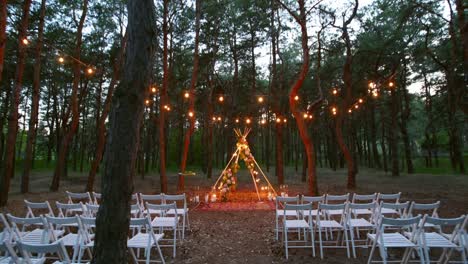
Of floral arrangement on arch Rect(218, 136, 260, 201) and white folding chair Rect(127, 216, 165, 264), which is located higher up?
floral arrangement on arch Rect(218, 136, 260, 201)

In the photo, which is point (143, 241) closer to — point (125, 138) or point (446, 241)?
point (125, 138)

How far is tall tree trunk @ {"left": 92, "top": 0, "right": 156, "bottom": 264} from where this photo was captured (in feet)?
10.6

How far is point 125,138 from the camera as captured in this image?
343cm

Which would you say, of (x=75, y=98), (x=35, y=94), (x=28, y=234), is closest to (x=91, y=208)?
(x=28, y=234)

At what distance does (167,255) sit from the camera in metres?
5.70

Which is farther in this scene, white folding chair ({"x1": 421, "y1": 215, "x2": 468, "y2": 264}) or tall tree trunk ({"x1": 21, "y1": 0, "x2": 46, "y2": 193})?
tall tree trunk ({"x1": 21, "y1": 0, "x2": 46, "y2": 193})

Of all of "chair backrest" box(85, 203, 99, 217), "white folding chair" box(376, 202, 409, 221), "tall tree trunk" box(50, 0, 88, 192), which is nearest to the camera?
"white folding chair" box(376, 202, 409, 221)

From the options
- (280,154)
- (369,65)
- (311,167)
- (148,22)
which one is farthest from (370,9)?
(148,22)

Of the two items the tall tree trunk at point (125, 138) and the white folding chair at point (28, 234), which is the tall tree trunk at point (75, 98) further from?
the tall tree trunk at point (125, 138)

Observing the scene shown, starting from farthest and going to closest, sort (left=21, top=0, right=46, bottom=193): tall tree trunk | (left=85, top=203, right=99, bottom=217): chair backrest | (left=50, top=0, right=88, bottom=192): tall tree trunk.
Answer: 1. (left=50, top=0, right=88, bottom=192): tall tree trunk
2. (left=21, top=0, right=46, bottom=193): tall tree trunk
3. (left=85, top=203, right=99, bottom=217): chair backrest

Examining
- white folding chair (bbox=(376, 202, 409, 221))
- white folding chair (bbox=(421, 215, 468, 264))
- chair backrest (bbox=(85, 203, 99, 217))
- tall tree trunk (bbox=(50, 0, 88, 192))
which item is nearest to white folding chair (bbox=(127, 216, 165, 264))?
chair backrest (bbox=(85, 203, 99, 217))

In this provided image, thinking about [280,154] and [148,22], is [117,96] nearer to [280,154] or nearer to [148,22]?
[148,22]

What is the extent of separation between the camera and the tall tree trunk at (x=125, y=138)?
3.24 m

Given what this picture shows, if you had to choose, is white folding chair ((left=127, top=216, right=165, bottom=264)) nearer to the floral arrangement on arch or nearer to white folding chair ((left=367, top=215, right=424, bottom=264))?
white folding chair ((left=367, top=215, right=424, bottom=264))
